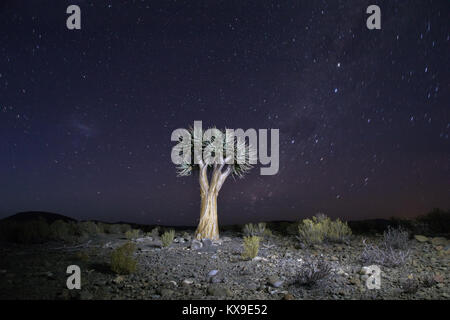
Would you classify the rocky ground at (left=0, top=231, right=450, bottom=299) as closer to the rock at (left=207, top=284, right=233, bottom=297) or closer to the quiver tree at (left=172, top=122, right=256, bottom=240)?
the rock at (left=207, top=284, right=233, bottom=297)

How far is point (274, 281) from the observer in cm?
502

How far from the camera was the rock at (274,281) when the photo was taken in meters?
4.91

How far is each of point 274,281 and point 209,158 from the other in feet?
21.3

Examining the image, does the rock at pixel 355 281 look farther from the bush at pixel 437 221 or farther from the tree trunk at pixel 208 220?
the bush at pixel 437 221

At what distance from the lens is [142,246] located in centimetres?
902

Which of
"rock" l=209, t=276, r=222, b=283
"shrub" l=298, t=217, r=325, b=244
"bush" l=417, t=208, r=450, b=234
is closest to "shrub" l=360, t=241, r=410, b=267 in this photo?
"shrub" l=298, t=217, r=325, b=244

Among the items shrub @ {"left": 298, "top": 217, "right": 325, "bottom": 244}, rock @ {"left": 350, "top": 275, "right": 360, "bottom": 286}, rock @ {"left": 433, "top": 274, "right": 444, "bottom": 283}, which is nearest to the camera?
rock @ {"left": 433, "top": 274, "right": 444, "bottom": 283}

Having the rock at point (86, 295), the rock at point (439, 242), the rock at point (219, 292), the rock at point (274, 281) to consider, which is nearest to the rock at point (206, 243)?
the rock at point (274, 281)

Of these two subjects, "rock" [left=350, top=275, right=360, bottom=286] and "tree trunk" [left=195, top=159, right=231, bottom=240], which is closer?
Answer: "rock" [left=350, top=275, right=360, bottom=286]

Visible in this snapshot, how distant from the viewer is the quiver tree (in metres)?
10.5

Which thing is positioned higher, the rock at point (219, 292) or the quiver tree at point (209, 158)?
the quiver tree at point (209, 158)
